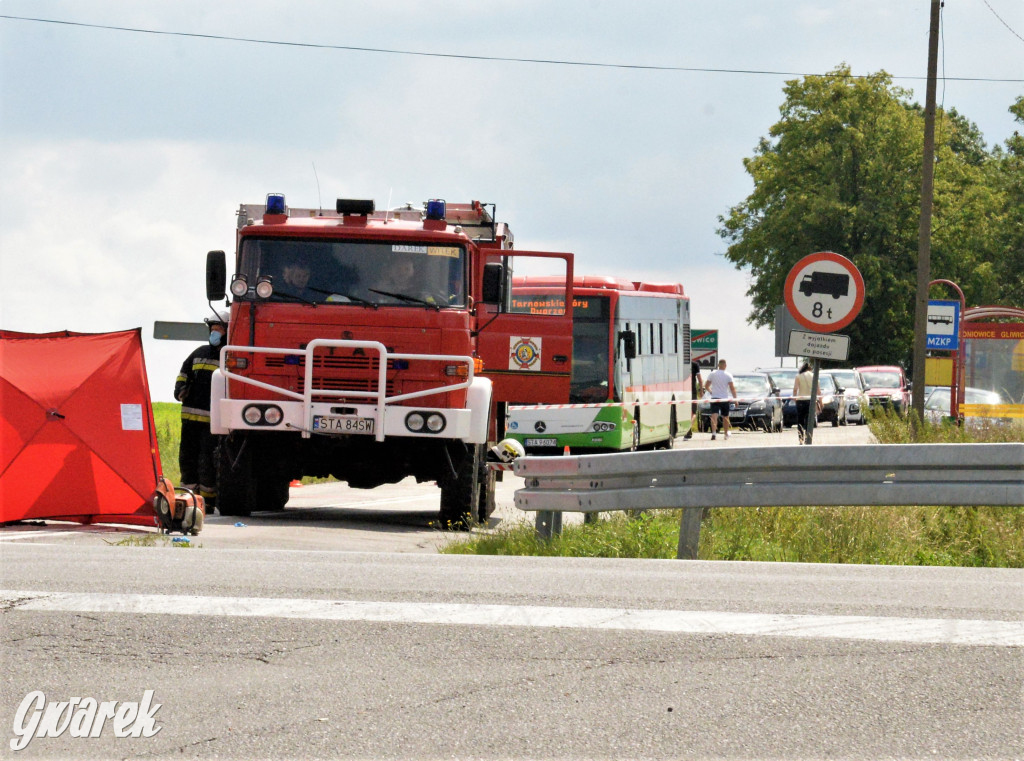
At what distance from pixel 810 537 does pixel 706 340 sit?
4304cm

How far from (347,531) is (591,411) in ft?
37.5

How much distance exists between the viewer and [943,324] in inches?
1225

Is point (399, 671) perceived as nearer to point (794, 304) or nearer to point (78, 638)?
point (78, 638)

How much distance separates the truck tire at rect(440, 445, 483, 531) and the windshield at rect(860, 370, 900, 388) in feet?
109

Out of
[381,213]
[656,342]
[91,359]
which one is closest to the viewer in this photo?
[91,359]

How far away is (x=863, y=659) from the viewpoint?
5.55m

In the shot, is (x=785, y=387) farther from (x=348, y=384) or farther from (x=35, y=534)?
(x=35, y=534)

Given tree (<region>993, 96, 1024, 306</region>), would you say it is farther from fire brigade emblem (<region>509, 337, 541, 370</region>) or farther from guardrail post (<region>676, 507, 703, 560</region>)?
guardrail post (<region>676, 507, 703, 560</region>)

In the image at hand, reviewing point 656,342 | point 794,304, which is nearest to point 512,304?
point 794,304

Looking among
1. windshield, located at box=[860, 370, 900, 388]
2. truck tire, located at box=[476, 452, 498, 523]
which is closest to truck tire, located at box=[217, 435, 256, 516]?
truck tire, located at box=[476, 452, 498, 523]

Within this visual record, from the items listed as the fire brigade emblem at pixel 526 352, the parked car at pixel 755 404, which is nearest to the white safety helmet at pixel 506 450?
the fire brigade emblem at pixel 526 352

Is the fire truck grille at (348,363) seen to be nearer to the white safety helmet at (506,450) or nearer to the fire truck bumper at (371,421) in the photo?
the fire truck bumper at (371,421)

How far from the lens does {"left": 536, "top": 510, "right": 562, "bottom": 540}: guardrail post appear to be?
10892 millimetres

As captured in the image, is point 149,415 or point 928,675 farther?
point 149,415
